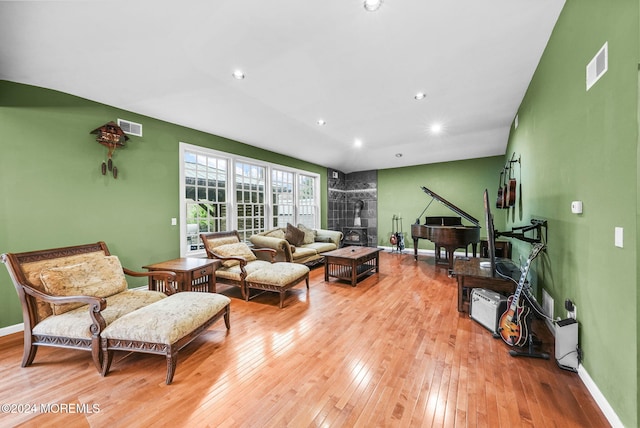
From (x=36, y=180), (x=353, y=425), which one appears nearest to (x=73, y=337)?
(x=36, y=180)

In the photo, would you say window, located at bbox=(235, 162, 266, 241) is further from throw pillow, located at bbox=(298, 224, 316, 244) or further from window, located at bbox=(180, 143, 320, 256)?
throw pillow, located at bbox=(298, 224, 316, 244)

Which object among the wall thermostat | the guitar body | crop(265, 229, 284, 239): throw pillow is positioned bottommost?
the guitar body

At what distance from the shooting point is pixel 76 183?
9.93ft

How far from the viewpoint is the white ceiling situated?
6.72 ft

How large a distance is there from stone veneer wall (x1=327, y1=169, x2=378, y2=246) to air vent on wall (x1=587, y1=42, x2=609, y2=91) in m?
6.43

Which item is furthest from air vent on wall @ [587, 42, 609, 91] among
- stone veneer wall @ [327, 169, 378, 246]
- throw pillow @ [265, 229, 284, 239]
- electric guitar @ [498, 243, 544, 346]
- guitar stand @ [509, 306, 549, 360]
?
stone veneer wall @ [327, 169, 378, 246]

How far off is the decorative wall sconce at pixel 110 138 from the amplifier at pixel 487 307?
4.98 meters

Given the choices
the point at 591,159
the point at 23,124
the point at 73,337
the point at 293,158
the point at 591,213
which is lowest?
the point at 73,337

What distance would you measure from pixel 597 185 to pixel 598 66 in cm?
81

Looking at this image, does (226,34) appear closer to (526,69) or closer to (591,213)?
A: (591,213)

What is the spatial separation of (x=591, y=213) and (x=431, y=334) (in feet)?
5.65

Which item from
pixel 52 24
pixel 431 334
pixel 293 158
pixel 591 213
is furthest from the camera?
pixel 293 158

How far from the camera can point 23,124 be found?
267 centimetres

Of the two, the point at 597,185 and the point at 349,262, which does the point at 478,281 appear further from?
the point at 349,262
